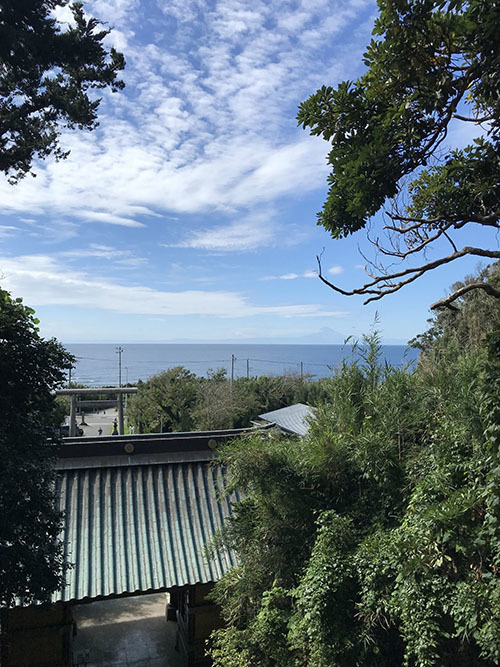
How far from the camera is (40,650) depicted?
6539 millimetres

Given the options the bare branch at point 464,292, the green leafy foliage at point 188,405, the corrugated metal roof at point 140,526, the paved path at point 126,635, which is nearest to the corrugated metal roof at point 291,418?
the green leafy foliage at point 188,405

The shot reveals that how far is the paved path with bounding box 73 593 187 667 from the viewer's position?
791 cm

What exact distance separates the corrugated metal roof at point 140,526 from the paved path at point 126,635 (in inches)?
87.9

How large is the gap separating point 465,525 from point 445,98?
12.5ft

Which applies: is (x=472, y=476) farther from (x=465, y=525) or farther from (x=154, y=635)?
(x=154, y=635)

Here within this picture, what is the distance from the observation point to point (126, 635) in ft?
28.5

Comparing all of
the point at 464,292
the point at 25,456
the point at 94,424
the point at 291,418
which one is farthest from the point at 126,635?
the point at 94,424

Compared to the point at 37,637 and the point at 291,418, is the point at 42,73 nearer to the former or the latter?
the point at 37,637

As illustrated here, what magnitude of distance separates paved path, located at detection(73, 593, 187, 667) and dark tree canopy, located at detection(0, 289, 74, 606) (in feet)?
13.1

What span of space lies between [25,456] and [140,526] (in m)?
3.02

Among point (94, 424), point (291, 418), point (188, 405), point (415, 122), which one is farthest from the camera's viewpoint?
point (94, 424)

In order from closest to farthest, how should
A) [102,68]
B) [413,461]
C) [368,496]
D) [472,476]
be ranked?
[472,476] → [413,461] → [368,496] → [102,68]

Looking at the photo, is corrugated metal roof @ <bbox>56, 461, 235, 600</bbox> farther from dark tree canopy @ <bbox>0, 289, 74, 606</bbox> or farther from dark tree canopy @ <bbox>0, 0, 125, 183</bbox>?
dark tree canopy @ <bbox>0, 0, 125, 183</bbox>

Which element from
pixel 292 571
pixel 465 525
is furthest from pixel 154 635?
pixel 465 525
